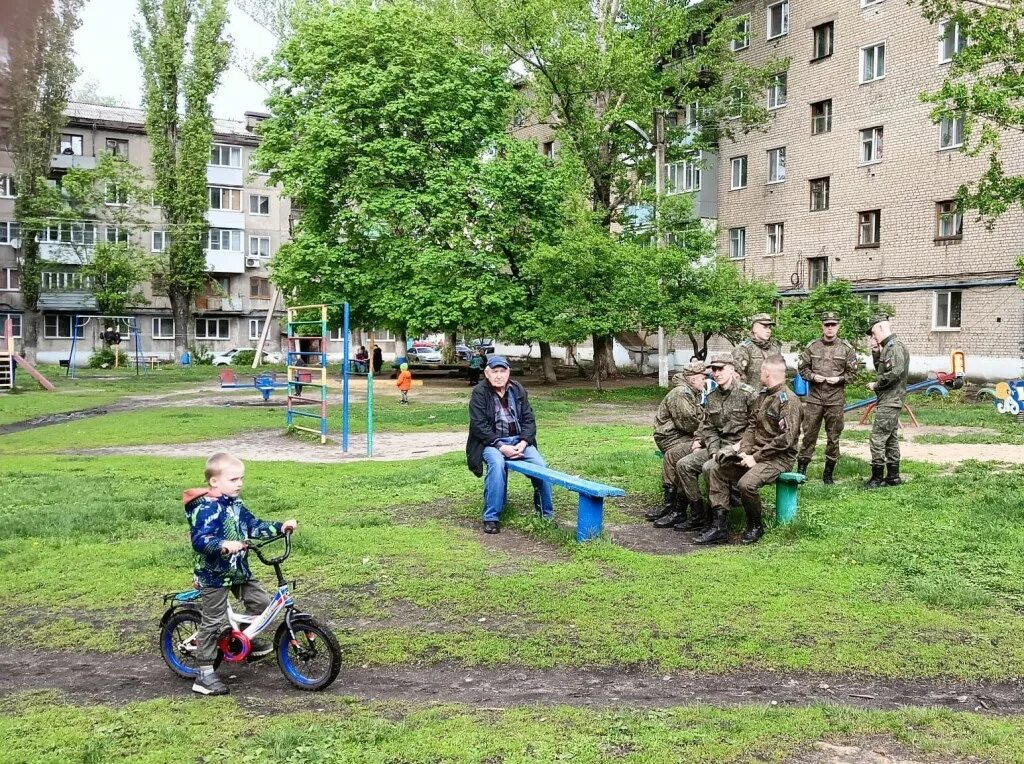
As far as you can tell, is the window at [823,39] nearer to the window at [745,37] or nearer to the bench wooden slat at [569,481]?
the window at [745,37]

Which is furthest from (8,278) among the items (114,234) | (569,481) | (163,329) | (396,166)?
(569,481)

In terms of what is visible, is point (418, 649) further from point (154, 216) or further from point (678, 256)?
point (154, 216)

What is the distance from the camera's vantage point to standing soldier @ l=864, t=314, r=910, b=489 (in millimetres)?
10164

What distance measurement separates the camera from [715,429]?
8766 mm

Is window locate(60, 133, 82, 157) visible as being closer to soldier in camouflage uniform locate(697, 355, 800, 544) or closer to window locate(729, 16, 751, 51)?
window locate(729, 16, 751, 51)

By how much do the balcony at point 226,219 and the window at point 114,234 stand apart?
19.9 feet

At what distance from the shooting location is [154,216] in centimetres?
5866

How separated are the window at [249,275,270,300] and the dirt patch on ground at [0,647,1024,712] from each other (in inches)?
2322

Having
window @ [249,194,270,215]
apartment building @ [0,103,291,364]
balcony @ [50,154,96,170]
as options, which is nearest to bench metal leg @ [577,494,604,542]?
apartment building @ [0,103,291,364]

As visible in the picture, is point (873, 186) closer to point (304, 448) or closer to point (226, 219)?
point (304, 448)

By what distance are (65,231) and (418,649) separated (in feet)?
178

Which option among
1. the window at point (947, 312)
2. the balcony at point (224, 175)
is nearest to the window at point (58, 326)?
the balcony at point (224, 175)

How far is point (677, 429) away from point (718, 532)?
56.9 inches

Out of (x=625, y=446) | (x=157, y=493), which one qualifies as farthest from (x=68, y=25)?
(x=625, y=446)
